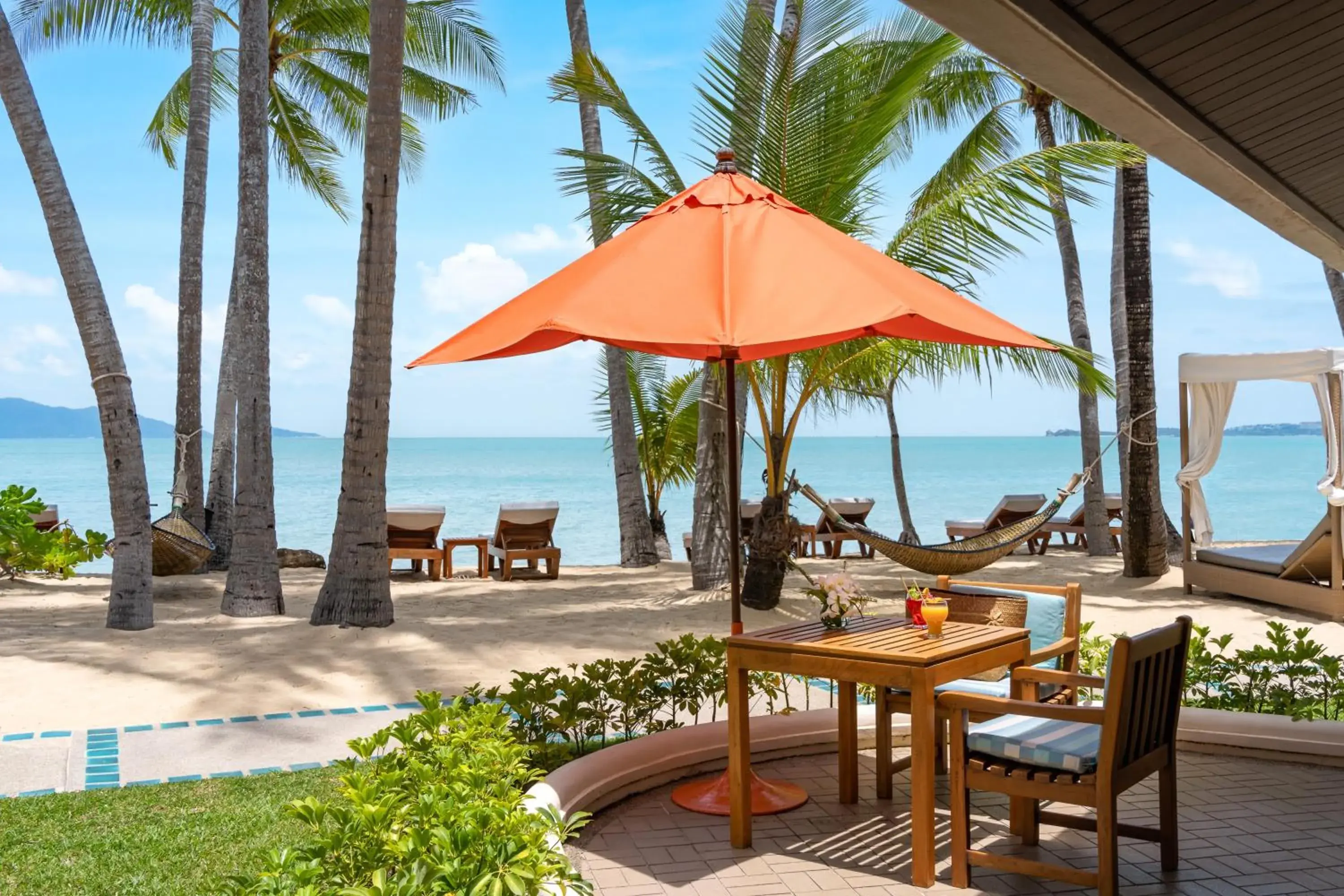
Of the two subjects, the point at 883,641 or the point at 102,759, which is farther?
the point at 102,759

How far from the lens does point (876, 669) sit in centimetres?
318

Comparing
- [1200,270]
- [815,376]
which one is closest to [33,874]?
[815,376]

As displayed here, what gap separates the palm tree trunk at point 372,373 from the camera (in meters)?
7.79

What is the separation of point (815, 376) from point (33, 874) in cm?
646

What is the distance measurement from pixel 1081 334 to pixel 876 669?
34.0 ft

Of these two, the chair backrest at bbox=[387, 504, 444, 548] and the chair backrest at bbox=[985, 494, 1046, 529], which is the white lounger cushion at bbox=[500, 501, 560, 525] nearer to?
the chair backrest at bbox=[387, 504, 444, 548]

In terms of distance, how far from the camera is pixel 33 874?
325 centimetres

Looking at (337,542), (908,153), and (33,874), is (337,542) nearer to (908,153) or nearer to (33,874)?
(33,874)

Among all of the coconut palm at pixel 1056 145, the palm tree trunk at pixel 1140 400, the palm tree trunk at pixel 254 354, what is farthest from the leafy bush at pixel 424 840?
the coconut palm at pixel 1056 145

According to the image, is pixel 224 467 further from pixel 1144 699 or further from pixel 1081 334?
pixel 1144 699

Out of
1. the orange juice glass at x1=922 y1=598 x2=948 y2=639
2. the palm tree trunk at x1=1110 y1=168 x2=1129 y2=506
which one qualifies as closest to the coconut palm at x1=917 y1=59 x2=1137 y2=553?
the palm tree trunk at x1=1110 y1=168 x2=1129 y2=506

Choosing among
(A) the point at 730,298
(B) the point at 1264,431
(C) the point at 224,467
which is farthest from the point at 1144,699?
(B) the point at 1264,431

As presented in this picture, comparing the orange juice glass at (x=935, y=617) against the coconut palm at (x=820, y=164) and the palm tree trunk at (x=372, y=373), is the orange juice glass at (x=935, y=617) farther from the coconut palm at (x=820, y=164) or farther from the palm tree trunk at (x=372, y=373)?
the palm tree trunk at (x=372, y=373)

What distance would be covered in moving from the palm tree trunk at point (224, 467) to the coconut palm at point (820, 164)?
195 inches
